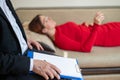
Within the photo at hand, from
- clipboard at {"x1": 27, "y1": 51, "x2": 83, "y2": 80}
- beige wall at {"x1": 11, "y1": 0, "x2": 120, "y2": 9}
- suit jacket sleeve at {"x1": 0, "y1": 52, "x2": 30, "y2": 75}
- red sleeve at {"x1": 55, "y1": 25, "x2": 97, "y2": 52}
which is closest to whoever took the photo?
suit jacket sleeve at {"x1": 0, "y1": 52, "x2": 30, "y2": 75}

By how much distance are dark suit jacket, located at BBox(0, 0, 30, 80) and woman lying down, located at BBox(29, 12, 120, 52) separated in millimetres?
928

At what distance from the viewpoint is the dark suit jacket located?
1303mm

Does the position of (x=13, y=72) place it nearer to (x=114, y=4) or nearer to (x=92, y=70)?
(x=92, y=70)

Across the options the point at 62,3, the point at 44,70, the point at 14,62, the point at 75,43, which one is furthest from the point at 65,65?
the point at 62,3

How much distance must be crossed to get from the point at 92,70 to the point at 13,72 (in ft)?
3.35

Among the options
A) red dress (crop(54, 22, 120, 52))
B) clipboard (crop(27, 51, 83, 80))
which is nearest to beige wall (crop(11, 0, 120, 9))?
red dress (crop(54, 22, 120, 52))

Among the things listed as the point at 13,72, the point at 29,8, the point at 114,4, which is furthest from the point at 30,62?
the point at 114,4

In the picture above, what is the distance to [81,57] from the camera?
2.22m

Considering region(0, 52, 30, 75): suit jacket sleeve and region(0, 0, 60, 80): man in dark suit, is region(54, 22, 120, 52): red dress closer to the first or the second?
region(0, 0, 60, 80): man in dark suit

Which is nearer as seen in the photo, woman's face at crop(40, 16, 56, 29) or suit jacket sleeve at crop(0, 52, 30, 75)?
suit jacket sleeve at crop(0, 52, 30, 75)

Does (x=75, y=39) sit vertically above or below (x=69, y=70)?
below

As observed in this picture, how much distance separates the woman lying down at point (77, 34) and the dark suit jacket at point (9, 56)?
3.05ft

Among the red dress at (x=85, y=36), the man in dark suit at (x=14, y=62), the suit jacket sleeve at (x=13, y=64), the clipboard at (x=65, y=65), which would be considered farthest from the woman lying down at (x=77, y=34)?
the suit jacket sleeve at (x=13, y=64)

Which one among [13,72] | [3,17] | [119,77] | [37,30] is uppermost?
[3,17]
